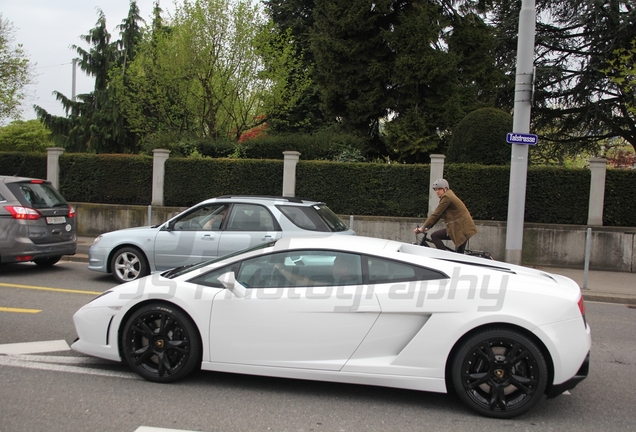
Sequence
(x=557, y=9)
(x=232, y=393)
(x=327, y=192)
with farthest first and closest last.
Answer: (x=557, y=9), (x=327, y=192), (x=232, y=393)

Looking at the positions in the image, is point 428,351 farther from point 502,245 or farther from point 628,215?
point 628,215


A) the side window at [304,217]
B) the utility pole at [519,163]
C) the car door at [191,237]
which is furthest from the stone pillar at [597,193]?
the car door at [191,237]

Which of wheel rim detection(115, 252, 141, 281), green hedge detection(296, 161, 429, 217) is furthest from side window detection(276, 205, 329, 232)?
green hedge detection(296, 161, 429, 217)

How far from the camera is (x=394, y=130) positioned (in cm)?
2109

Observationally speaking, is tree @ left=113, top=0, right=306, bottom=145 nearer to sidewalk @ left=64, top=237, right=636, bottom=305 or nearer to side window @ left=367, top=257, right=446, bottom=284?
sidewalk @ left=64, top=237, right=636, bottom=305

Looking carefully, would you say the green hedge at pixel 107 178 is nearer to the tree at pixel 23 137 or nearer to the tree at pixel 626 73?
the tree at pixel 626 73

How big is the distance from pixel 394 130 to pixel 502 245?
8.66 meters

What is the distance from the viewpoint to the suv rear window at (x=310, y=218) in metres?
8.48

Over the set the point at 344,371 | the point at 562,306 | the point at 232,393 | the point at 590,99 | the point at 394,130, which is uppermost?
the point at 590,99

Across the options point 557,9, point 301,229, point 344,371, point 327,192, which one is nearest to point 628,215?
point 327,192

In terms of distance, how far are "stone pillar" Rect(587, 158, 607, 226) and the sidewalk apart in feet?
4.72

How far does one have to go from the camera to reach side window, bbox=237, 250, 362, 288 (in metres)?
4.49

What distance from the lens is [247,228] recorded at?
865 centimetres

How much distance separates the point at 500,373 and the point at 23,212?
27.8 feet
